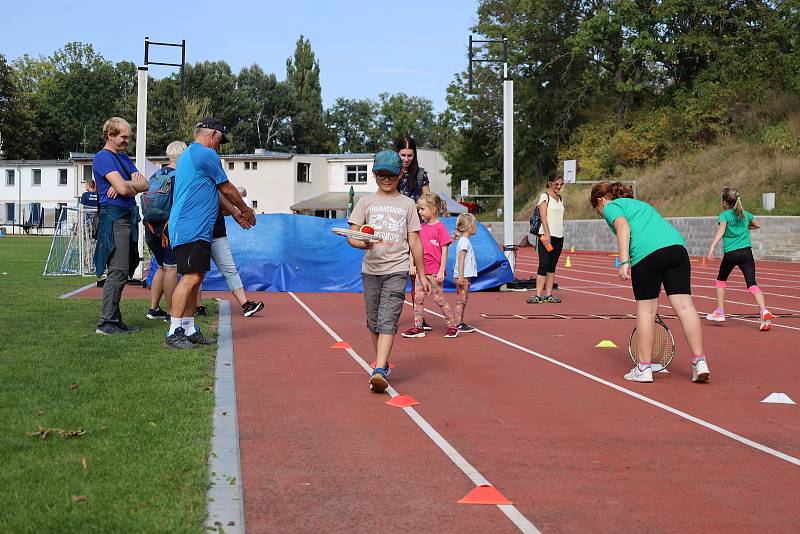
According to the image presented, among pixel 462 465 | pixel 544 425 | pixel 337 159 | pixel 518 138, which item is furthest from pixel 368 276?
pixel 337 159

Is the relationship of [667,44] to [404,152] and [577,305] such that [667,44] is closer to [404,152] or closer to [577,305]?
[577,305]

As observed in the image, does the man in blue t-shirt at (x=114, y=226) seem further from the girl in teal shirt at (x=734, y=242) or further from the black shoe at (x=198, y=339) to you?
the girl in teal shirt at (x=734, y=242)

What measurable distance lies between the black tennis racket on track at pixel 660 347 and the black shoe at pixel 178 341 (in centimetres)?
393

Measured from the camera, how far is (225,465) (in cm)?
463

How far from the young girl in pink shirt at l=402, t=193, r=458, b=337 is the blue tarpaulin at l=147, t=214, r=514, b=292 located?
20.4 ft

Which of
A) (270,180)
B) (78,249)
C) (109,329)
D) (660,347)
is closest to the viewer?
(660,347)

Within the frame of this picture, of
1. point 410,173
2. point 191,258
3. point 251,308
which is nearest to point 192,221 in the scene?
point 191,258

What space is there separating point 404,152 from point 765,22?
4043 cm

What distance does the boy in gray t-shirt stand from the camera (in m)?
7.18

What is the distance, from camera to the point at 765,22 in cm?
4503

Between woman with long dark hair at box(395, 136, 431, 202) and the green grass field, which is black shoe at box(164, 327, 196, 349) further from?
woman with long dark hair at box(395, 136, 431, 202)

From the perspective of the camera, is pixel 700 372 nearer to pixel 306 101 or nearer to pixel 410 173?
pixel 410 173

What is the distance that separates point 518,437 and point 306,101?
106601 millimetres

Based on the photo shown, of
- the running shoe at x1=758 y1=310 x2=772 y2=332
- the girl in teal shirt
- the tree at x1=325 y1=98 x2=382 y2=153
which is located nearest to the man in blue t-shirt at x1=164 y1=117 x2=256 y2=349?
the running shoe at x1=758 y1=310 x2=772 y2=332
